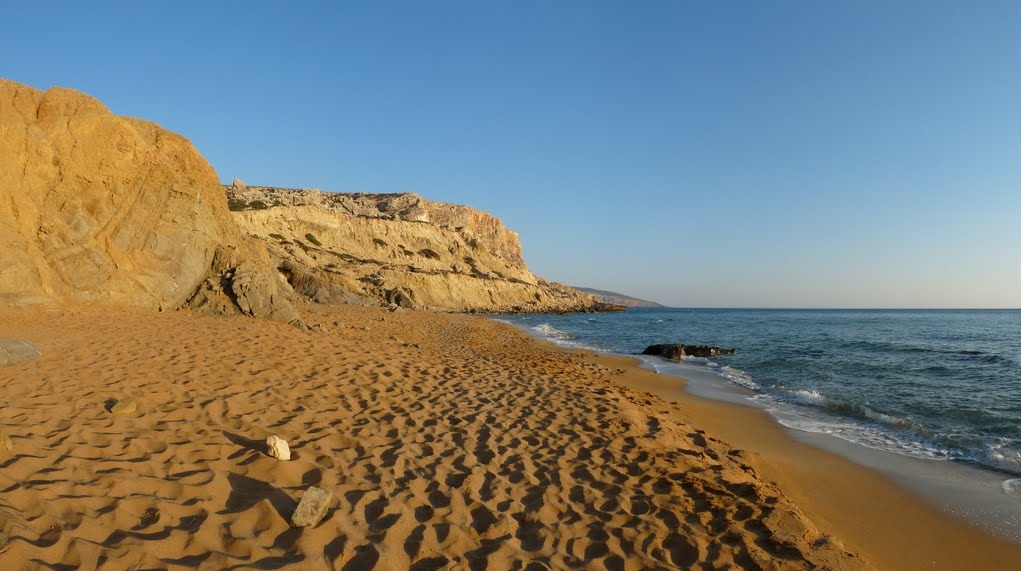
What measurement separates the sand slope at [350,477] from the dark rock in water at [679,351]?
12.6 metres

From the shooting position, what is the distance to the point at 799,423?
388 inches

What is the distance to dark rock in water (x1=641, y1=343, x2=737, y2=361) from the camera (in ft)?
67.8

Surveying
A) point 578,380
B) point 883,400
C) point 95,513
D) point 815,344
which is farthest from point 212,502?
point 815,344

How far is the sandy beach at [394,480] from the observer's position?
3588 millimetres

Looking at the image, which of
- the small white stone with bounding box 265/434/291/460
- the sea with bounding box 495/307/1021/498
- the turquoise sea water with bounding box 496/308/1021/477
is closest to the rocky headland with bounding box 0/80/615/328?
the small white stone with bounding box 265/434/291/460

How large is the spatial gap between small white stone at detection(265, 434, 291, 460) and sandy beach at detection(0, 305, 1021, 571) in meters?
0.09

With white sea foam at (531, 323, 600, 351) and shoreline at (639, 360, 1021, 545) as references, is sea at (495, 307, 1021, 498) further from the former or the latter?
white sea foam at (531, 323, 600, 351)

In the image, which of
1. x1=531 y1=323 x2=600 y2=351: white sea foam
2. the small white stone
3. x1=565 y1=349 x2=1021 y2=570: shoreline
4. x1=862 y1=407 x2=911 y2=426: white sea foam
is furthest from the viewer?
x1=531 y1=323 x2=600 y2=351: white sea foam

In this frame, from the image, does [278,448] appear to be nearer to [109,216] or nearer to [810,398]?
[810,398]

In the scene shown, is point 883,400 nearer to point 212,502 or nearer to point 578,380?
point 578,380

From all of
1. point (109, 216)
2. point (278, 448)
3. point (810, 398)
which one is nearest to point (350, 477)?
point (278, 448)

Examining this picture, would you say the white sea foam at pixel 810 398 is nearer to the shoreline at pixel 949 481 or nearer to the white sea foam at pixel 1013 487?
the shoreline at pixel 949 481

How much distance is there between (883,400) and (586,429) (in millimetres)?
9366

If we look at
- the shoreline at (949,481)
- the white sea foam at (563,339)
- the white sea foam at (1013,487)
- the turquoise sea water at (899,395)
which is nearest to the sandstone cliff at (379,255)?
the white sea foam at (563,339)
